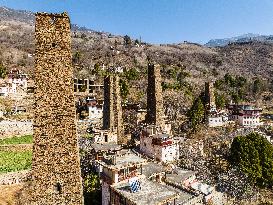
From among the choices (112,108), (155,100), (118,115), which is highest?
(155,100)

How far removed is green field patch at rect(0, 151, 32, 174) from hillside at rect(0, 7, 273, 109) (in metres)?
35.7

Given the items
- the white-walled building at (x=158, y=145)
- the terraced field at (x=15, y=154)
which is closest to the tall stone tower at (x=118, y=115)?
the white-walled building at (x=158, y=145)

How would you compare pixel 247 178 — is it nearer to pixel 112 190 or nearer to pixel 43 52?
→ pixel 112 190

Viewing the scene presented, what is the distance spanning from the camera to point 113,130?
52656mm

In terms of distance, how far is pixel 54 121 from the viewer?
1753 centimetres

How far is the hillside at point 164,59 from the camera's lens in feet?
334

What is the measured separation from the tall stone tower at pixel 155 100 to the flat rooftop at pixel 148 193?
26.4 metres

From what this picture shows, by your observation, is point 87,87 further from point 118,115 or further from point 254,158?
point 254,158

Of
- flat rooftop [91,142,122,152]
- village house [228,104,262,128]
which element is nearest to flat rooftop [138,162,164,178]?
flat rooftop [91,142,122,152]

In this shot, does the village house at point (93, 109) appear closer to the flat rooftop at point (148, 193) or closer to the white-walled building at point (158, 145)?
the white-walled building at point (158, 145)

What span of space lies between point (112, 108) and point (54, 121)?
36752mm

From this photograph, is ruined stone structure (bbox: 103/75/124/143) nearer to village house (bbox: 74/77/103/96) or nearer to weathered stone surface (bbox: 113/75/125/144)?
weathered stone surface (bbox: 113/75/125/144)

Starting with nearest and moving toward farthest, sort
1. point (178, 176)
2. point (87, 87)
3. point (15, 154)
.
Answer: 1. point (178, 176)
2. point (15, 154)
3. point (87, 87)

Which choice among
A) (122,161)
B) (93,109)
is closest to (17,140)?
(93,109)
